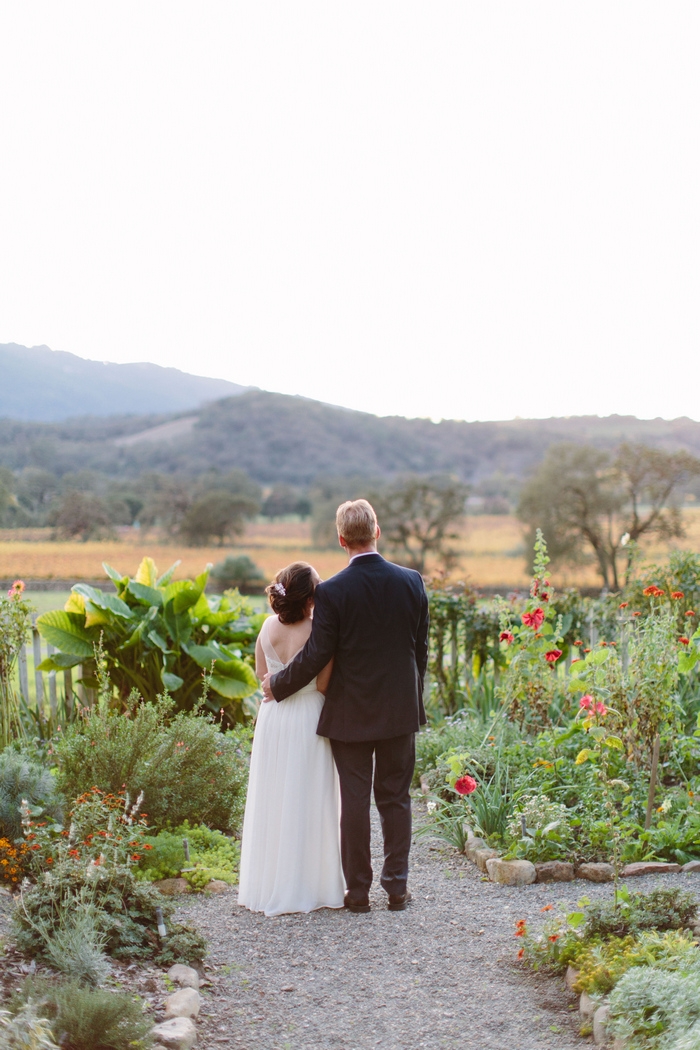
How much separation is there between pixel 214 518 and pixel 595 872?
7.02 m

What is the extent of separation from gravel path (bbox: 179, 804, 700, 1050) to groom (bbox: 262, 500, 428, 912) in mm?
255

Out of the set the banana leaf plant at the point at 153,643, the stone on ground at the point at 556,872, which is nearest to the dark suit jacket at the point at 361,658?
the stone on ground at the point at 556,872

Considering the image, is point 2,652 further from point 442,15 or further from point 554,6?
point 554,6

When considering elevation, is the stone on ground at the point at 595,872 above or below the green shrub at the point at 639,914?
below

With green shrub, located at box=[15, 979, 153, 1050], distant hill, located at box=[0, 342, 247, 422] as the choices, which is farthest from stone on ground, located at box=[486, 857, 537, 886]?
distant hill, located at box=[0, 342, 247, 422]

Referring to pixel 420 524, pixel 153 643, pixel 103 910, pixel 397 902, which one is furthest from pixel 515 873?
pixel 420 524

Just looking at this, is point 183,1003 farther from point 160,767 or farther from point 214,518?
point 214,518

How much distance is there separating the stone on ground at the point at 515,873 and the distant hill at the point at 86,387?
827cm

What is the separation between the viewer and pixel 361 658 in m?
3.54

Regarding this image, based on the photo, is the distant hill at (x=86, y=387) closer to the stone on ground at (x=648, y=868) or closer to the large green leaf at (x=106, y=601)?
the large green leaf at (x=106, y=601)

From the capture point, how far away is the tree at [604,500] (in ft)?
36.7

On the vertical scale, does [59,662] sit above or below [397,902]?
above

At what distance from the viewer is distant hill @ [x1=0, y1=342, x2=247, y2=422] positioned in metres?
10.3

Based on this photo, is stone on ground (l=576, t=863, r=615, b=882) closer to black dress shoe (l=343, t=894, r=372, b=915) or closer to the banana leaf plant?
black dress shoe (l=343, t=894, r=372, b=915)
